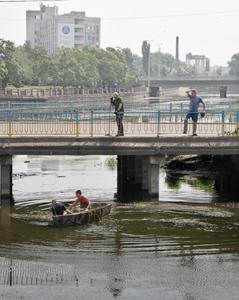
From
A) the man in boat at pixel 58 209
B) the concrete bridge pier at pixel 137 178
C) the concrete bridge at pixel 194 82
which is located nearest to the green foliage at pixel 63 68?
the concrete bridge at pixel 194 82

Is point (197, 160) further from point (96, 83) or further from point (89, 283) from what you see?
point (96, 83)

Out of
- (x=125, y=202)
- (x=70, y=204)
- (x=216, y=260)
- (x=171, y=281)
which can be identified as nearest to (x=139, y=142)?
(x=125, y=202)

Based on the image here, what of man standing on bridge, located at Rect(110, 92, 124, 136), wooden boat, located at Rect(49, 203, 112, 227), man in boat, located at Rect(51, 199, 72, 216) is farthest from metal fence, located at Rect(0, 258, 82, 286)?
man standing on bridge, located at Rect(110, 92, 124, 136)

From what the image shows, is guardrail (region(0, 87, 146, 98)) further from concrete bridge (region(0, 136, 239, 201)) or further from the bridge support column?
concrete bridge (region(0, 136, 239, 201))

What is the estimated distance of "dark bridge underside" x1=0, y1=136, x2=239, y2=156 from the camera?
30250mm

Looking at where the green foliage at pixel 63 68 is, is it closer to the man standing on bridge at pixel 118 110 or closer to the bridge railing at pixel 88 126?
the bridge railing at pixel 88 126

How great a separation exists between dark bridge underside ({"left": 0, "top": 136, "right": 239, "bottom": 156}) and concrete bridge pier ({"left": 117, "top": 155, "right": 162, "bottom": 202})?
63 cm

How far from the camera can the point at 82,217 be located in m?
26.1

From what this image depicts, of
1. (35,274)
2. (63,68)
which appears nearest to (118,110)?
(35,274)

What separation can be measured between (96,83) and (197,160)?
108912 mm

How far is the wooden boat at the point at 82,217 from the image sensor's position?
2567 centimetres

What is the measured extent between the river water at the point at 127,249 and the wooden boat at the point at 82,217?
257 millimetres

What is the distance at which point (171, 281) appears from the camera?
1958 cm

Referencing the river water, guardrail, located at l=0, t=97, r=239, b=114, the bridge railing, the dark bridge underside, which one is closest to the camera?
the river water
